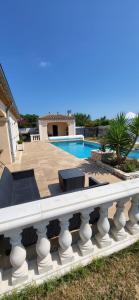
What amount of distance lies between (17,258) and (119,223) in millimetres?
1328

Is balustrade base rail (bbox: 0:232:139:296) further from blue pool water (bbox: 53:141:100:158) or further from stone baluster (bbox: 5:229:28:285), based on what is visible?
blue pool water (bbox: 53:141:100:158)

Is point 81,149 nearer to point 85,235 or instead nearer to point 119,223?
point 119,223

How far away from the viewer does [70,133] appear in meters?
28.7

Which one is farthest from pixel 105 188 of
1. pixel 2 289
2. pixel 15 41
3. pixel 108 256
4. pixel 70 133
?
pixel 70 133

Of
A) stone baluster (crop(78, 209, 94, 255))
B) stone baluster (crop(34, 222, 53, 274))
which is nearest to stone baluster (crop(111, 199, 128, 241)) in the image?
stone baluster (crop(78, 209, 94, 255))

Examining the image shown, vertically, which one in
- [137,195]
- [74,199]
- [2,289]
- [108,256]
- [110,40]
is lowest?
[108,256]

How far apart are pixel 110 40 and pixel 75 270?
44.5 feet

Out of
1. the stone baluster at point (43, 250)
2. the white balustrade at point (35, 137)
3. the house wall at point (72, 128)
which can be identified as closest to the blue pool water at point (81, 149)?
the white balustrade at point (35, 137)

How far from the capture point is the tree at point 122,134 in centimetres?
649

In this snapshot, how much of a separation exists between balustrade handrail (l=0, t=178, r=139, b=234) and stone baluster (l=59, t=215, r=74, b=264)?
169 mm

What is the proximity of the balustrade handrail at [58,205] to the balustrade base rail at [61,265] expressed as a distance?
705mm

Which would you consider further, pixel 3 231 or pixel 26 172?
pixel 26 172

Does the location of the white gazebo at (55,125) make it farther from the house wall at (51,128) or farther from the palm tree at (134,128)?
the palm tree at (134,128)

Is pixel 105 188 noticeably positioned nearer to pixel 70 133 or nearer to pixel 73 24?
pixel 73 24
